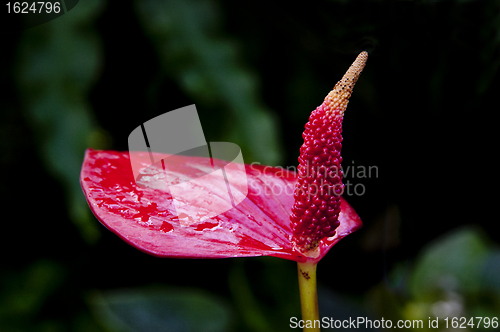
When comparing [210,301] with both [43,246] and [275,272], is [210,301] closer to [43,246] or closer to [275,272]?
[275,272]

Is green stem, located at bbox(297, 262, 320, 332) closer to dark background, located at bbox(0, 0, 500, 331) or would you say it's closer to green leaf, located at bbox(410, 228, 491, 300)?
dark background, located at bbox(0, 0, 500, 331)

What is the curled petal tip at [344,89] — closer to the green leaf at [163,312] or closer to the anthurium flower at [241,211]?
the anthurium flower at [241,211]

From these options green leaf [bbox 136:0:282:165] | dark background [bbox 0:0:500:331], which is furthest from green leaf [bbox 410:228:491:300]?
green leaf [bbox 136:0:282:165]

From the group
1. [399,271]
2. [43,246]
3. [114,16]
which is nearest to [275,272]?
[399,271]

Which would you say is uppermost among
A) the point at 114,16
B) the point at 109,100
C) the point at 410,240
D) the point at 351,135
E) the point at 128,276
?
the point at 114,16

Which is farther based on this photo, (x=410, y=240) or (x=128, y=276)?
(x=128, y=276)

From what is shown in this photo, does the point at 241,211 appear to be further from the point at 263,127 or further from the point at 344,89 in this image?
the point at 263,127

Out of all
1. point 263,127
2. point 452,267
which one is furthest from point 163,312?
point 452,267
